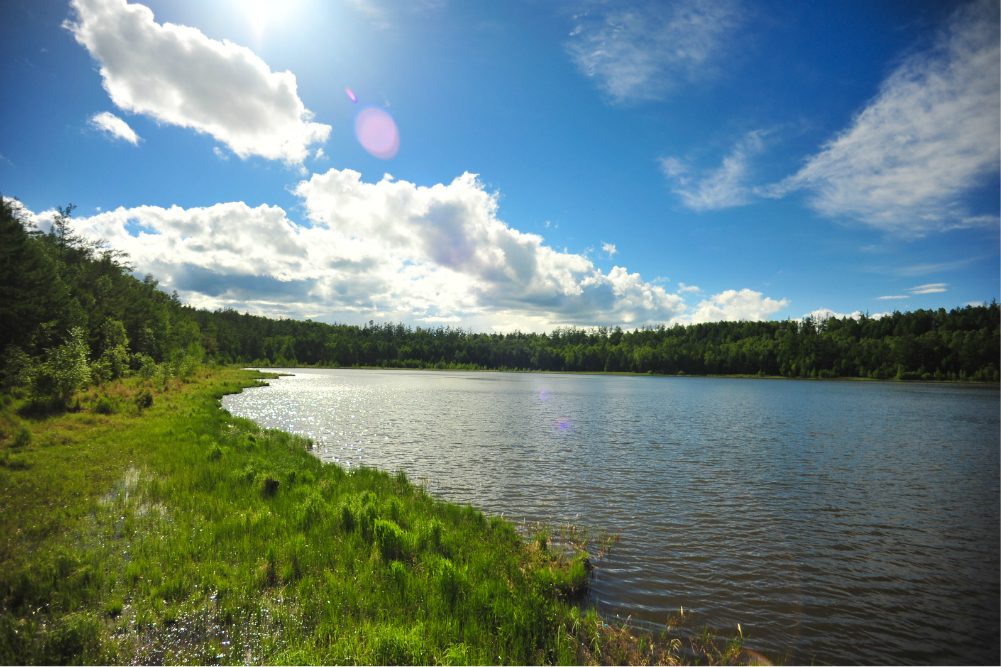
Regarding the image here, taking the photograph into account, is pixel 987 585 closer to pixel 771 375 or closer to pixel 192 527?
pixel 192 527

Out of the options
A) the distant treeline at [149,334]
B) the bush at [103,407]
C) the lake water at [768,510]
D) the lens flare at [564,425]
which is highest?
the distant treeline at [149,334]

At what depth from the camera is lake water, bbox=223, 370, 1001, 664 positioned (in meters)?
9.48

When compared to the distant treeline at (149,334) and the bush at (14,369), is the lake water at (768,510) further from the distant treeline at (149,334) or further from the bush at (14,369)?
the distant treeline at (149,334)

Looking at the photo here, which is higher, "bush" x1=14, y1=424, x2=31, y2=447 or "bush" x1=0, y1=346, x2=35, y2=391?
"bush" x1=0, y1=346, x2=35, y2=391

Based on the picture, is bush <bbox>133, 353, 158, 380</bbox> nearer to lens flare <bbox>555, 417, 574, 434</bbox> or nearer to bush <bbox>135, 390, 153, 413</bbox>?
bush <bbox>135, 390, 153, 413</bbox>

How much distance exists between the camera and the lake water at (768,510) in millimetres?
9484

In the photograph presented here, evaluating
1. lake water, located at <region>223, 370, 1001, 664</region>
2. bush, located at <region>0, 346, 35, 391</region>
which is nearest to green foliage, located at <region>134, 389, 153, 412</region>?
bush, located at <region>0, 346, 35, 391</region>

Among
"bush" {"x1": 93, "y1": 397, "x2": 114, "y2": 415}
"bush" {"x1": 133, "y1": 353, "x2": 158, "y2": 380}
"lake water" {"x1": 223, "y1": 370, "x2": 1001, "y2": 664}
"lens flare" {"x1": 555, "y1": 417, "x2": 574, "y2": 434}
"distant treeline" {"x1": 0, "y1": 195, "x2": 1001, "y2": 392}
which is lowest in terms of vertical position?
"lens flare" {"x1": 555, "y1": 417, "x2": 574, "y2": 434}

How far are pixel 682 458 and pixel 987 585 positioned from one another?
13.6 meters

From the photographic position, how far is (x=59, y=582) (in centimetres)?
795

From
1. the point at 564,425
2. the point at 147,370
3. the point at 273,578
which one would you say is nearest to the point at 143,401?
the point at 147,370

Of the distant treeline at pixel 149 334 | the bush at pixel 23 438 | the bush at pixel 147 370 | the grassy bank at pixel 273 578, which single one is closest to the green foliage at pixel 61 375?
the distant treeline at pixel 149 334

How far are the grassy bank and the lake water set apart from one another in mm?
1909

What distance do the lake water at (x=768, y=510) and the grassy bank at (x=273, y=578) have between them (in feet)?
6.26
